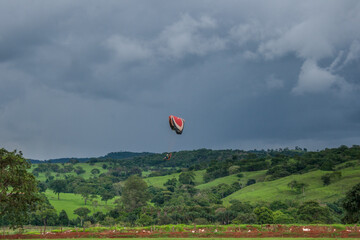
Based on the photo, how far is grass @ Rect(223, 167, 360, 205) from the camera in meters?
119

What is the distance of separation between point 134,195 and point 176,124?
82.1m

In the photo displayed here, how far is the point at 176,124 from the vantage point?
4231 centimetres

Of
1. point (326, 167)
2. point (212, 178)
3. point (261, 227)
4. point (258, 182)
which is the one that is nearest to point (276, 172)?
point (258, 182)

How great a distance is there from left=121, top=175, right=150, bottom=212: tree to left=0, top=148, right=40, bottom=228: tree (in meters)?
76.2

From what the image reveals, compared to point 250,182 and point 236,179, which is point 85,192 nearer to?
point 236,179

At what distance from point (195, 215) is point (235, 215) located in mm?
9422

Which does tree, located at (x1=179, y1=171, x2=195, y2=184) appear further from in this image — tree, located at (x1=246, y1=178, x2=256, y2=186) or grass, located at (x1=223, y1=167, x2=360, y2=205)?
grass, located at (x1=223, y1=167, x2=360, y2=205)

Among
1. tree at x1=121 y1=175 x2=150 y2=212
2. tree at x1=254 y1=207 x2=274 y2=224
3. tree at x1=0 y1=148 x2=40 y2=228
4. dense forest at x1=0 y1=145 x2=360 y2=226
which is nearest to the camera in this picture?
tree at x1=0 y1=148 x2=40 y2=228

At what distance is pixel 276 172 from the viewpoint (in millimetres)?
161500

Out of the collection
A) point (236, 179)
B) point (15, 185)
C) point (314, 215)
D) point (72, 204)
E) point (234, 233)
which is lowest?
point (72, 204)

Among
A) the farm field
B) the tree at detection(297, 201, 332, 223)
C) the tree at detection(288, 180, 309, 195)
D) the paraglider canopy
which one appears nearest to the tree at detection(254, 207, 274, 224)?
the tree at detection(297, 201, 332, 223)

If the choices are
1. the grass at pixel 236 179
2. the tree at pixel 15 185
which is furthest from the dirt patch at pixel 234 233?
the grass at pixel 236 179

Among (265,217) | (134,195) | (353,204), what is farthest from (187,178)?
(353,204)

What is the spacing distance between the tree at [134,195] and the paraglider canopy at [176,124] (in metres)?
80.9
